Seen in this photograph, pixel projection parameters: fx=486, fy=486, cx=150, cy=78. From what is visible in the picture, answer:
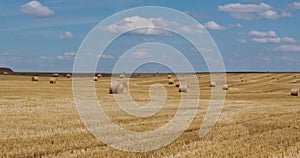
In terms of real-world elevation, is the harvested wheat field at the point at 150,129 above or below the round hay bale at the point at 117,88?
below

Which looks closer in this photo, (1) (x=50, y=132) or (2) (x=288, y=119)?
(1) (x=50, y=132)

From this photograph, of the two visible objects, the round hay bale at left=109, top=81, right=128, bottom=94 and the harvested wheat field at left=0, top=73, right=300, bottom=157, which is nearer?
the harvested wheat field at left=0, top=73, right=300, bottom=157

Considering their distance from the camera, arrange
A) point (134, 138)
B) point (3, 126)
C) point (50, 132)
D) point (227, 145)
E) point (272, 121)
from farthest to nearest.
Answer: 1. point (272, 121)
2. point (3, 126)
3. point (50, 132)
4. point (134, 138)
5. point (227, 145)

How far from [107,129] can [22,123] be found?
267 centimetres

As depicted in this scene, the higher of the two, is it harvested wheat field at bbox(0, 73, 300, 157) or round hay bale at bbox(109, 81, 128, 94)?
round hay bale at bbox(109, 81, 128, 94)

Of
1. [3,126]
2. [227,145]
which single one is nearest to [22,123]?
[3,126]

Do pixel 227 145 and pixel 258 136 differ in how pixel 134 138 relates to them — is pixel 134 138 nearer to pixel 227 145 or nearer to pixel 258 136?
pixel 227 145

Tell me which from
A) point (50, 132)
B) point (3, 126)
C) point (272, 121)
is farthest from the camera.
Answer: point (272, 121)

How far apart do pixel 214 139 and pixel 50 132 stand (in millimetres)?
3990

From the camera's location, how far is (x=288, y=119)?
52.2 ft

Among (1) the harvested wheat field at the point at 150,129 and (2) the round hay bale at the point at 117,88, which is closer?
(1) the harvested wheat field at the point at 150,129

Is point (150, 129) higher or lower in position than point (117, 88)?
lower

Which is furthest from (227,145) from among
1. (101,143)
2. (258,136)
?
(101,143)

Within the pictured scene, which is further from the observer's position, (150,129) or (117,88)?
(117,88)
